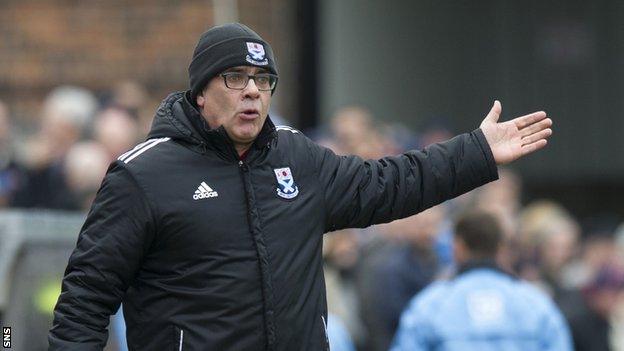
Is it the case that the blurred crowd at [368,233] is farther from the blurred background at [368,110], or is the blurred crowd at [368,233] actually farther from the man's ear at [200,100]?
the man's ear at [200,100]

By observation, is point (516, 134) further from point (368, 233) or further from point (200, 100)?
point (368, 233)

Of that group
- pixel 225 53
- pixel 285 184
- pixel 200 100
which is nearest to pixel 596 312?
pixel 285 184

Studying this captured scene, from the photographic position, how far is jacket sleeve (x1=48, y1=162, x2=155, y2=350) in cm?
523

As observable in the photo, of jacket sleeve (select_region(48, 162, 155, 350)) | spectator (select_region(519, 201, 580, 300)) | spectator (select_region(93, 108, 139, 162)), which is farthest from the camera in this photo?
spectator (select_region(519, 201, 580, 300))

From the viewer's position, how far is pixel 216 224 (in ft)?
17.6

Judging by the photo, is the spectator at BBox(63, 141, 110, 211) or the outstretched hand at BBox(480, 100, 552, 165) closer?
the outstretched hand at BBox(480, 100, 552, 165)

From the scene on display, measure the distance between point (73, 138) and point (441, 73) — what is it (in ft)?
24.1

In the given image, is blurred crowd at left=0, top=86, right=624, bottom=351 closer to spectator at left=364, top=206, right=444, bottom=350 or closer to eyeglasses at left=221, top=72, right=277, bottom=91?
spectator at left=364, top=206, right=444, bottom=350

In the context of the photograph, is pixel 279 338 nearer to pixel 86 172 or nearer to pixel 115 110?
pixel 86 172

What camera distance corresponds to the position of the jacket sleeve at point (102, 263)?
523 centimetres

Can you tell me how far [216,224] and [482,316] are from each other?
8.92 ft

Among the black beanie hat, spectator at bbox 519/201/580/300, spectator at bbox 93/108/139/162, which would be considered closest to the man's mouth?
the black beanie hat

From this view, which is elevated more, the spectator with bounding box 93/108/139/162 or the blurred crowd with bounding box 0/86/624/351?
the spectator with bounding box 93/108/139/162

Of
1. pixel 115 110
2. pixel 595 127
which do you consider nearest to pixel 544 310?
pixel 115 110
